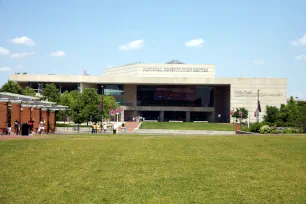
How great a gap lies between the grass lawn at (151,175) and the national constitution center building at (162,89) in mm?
94100

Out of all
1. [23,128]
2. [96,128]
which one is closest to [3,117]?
[23,128]

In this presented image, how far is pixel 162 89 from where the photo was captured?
393 ft

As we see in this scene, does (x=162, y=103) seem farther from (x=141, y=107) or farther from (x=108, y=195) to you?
(x=108, y=195)

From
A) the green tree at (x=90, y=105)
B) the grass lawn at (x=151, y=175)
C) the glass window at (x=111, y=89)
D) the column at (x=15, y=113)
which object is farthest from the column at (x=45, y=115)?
the glass window at (x=111, y=89)

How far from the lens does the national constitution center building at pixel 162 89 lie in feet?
368

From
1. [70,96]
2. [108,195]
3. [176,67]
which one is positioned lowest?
[108,195]

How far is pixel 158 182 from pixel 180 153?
6.03 m

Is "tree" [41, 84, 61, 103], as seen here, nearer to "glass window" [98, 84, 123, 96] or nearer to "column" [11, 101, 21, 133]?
"glass window" [98, 84, 123, 96]

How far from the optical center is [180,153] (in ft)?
58.6

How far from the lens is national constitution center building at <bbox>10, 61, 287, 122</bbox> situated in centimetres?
11231

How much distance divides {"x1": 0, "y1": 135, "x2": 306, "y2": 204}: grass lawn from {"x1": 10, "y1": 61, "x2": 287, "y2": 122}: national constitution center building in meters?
94.1

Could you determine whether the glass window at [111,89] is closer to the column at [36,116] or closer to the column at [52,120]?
the column at [52,120]

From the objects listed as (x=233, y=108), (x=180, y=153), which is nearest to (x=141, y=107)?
(x=233, y=108)

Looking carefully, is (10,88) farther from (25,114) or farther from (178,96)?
(178,96)
